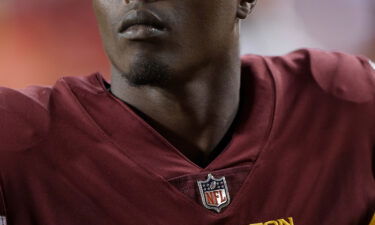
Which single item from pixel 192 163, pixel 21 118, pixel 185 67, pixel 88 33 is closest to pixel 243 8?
pixel 185 67

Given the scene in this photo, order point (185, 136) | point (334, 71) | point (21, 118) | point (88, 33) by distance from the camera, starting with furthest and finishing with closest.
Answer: point (88, 33)
point (334, 71)
point (185, 136)
point (21, 118)

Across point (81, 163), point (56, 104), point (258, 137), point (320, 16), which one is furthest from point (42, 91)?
point (320, 16)

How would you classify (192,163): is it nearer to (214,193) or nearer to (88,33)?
(214,193)

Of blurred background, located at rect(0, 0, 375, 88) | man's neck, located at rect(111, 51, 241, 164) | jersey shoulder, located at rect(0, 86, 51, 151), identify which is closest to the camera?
jersey shoulder, located at rect(0, 86, 51, 151)

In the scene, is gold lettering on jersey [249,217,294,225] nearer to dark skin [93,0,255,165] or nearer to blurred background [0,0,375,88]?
dark skin [93,0,255,165]

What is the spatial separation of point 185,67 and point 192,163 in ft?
0.55

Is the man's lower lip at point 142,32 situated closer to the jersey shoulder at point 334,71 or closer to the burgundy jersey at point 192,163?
the burgundy jersey at point 192,163

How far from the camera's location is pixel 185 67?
119 cm

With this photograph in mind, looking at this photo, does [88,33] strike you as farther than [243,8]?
Yes

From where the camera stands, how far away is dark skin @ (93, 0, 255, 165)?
115cm

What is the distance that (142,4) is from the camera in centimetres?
113

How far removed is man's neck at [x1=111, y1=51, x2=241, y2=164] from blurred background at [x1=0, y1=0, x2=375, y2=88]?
172cm

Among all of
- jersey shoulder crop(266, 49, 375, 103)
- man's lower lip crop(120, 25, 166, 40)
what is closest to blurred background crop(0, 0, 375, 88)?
jersey shoulder crop(266, 49, 375, 103)

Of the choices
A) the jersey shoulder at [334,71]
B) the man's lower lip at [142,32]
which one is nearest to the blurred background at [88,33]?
the jersey shoulder at [334,71]
